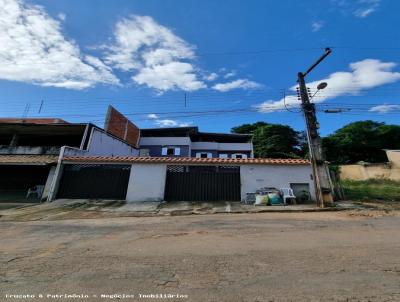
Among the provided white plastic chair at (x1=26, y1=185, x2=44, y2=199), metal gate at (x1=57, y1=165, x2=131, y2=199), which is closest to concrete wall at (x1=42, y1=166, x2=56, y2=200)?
metal gate at (x1=57, y1=165, x2=131, y2=199)

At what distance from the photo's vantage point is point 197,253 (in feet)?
16.0

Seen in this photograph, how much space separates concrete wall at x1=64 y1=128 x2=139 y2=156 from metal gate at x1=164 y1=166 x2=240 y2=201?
Answer: 727cm

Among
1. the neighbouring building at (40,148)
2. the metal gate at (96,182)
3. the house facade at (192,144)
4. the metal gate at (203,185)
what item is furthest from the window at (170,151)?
the metal gate at (203,185)

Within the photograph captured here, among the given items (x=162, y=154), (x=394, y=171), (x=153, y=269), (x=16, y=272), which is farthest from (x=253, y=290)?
(x=394, y=171)

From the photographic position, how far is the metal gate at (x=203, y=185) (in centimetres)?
1421

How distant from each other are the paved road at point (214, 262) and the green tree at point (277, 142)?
31.3 m

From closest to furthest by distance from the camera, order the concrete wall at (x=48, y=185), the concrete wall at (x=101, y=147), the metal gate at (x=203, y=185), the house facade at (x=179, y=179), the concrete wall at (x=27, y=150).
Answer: the house facade at (x=179, y=179) → the metal gate at (x=203, y=185) → the concrete wall at (x=48, y=185) → the concrete wall at (x=101, y=147) → the concrete wall at (x=27, y=150)

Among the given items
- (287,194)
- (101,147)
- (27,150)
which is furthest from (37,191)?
(287,194)

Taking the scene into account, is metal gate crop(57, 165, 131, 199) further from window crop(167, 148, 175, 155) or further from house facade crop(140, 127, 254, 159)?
window crop(167, 148, 175, 155)

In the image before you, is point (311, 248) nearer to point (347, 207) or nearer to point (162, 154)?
point (347, 207)

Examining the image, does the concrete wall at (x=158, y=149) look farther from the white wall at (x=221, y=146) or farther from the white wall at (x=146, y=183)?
the white wall at (x=146, y=183)

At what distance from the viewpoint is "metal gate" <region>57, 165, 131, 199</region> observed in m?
14.8

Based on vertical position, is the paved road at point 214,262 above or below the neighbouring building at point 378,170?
below

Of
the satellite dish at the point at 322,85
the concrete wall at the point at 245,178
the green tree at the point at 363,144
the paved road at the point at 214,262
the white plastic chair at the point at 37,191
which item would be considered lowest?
the paved road at the point at 214,262
